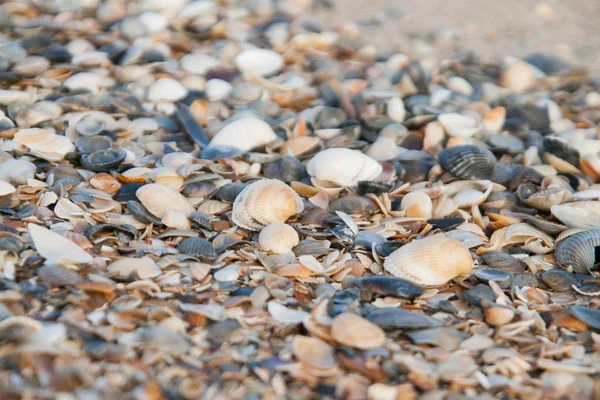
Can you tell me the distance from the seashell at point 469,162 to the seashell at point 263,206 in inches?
31.4

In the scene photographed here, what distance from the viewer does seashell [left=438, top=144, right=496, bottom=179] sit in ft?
10.0

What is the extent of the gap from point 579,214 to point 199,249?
152 centimetres

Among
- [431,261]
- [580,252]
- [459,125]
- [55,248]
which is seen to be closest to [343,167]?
[431,261]

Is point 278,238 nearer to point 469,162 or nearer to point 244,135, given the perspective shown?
point 244,135

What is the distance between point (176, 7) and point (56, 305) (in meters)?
3.08

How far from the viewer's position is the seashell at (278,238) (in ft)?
8.18

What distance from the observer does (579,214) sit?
2.80 m

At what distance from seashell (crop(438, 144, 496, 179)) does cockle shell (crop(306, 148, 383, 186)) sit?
33cm

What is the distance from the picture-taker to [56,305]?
207 cm

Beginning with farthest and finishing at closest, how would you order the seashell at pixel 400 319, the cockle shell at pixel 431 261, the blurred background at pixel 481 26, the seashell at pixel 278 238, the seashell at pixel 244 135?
the blurred background at pixel 481 26
the seashell at pixel 244 135
the seashell at pixel 278 238
the cockle shell at pixel 431 261
the seashell at pixel 400 319

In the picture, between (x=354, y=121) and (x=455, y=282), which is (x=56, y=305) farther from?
(x=354, y=121)

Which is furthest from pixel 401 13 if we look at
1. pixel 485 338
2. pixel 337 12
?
pixel 485 338

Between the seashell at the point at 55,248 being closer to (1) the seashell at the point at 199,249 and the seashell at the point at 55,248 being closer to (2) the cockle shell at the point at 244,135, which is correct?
(1) the seashell at the point at 199,249

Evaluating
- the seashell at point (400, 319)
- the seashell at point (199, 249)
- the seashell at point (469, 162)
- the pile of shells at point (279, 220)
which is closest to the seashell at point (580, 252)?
the pile of shells at point (279, 220)
